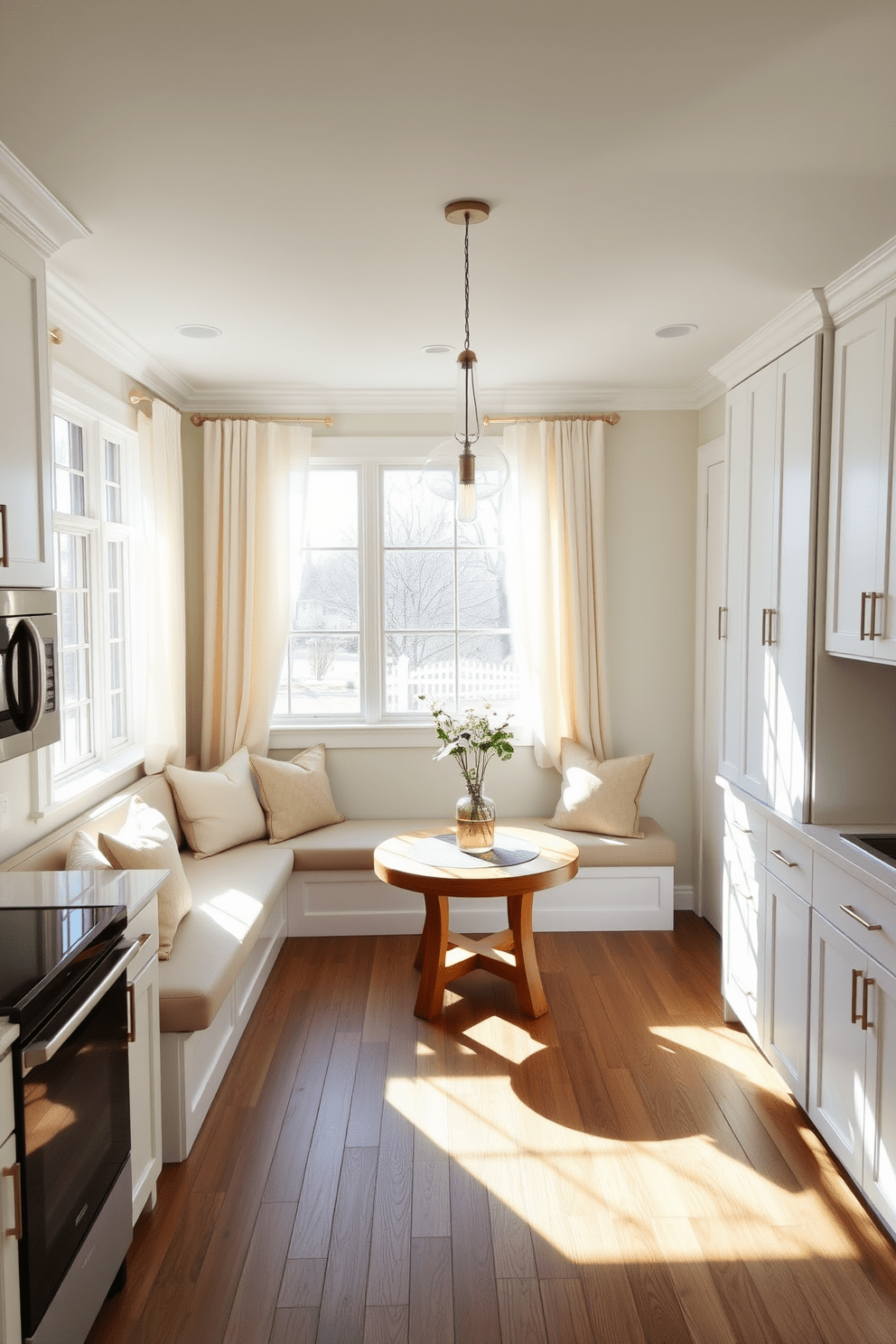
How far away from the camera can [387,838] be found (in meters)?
4.49

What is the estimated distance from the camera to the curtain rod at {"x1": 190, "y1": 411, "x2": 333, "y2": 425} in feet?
15.6

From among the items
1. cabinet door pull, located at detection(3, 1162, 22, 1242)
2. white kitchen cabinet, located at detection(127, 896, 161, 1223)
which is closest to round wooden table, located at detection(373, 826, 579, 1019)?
white kitchen cabinet, located at detection(127, 896, 161, 1223)

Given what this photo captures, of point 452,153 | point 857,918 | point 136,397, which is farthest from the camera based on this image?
point 136,397

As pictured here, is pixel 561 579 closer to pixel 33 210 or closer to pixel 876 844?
pixel 876 844

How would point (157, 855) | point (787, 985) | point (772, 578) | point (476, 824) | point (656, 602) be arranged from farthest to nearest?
1. point (656, 602)
2. point (476, 824)
3. point (772, 578)
4. point (157, 855)
5. point (787, 985)

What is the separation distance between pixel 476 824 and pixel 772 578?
149 centimetres

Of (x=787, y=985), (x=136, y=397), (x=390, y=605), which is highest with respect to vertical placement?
(x=136, y=397)

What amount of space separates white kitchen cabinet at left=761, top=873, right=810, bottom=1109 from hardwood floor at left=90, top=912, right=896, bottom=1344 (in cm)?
15

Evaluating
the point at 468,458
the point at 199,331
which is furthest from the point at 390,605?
the point at 468,458

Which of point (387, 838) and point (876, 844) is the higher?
point (876, 844)

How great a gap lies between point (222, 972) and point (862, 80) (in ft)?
9.49

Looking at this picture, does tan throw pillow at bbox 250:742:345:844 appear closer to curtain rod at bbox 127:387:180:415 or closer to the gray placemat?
the gray placemat

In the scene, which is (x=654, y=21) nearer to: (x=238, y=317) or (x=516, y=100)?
(x=516, y=100)

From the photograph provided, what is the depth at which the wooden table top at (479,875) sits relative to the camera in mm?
3367
